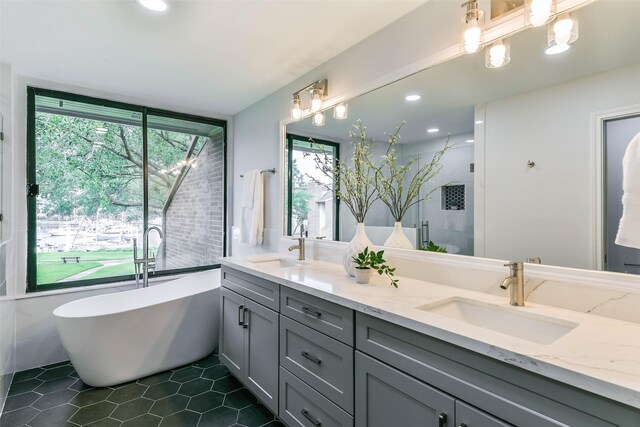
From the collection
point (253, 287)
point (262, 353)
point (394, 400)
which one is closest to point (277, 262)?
point (253, 287)

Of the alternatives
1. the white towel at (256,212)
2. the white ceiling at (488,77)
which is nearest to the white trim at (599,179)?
the white ceiling at (488,77)

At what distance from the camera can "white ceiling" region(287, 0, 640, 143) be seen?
45.6 inches

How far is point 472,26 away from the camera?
1450mm

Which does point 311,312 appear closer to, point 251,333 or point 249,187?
point 251,333

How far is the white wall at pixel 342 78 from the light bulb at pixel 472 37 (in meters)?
0.14

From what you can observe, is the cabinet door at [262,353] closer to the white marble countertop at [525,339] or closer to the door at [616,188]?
the white marble countertop at [525,339]

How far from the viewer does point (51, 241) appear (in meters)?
2.86

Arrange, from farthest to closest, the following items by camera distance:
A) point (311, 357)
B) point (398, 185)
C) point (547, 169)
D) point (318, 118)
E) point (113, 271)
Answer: point (113, 271)
point (318, 118)
point (398, 185)
point (311, 357)
point (547, 169)

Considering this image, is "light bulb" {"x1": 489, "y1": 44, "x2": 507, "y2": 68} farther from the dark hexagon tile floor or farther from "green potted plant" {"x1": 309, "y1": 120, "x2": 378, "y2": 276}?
the dark hexagon tile floor

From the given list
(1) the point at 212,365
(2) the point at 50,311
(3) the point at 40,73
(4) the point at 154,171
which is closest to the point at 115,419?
(1) the point at 212,365

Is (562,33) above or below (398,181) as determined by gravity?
above

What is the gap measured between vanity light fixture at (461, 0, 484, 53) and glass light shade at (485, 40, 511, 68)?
62 mm

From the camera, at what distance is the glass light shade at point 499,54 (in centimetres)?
142

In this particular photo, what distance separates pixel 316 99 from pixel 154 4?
1148 millimetres
